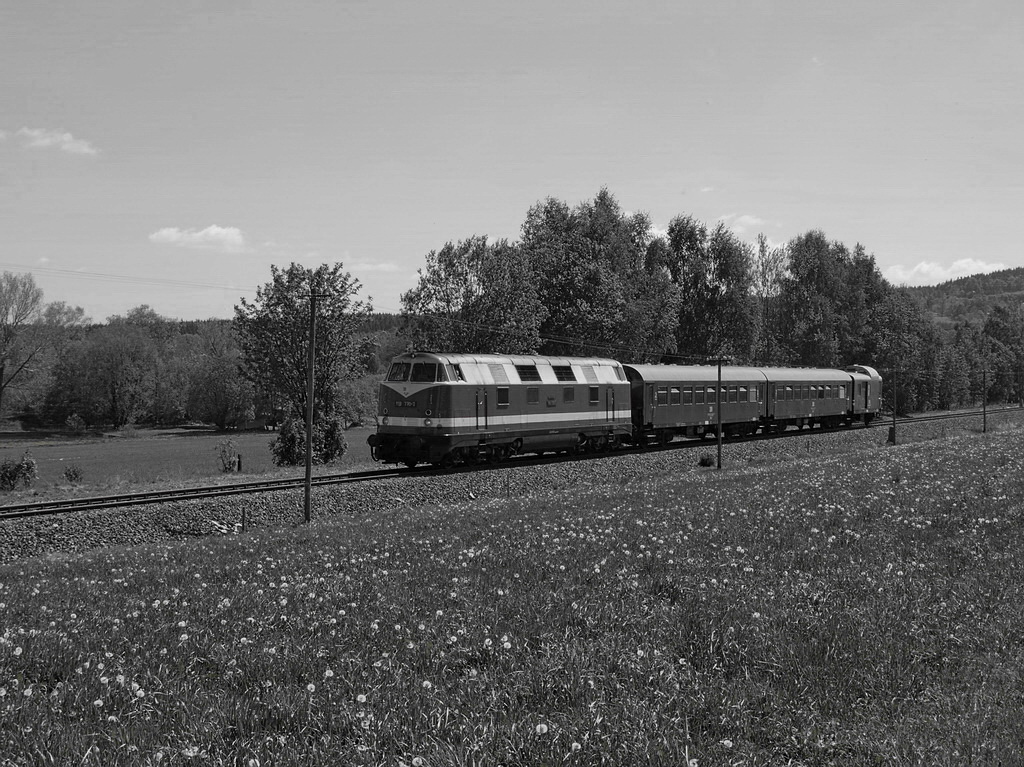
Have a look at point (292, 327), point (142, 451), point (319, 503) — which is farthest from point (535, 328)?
point (142, 451)

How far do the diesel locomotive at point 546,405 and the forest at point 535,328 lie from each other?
13995 mm

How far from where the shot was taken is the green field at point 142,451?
61.8 meters

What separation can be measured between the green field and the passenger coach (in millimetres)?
16259

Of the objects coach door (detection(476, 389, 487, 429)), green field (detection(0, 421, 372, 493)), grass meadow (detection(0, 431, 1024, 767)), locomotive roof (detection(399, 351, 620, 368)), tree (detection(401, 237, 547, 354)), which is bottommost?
green field (detection(0, 421, 372, 493))

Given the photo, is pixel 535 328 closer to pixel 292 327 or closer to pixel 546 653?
pixel 292 327

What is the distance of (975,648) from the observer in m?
8.02

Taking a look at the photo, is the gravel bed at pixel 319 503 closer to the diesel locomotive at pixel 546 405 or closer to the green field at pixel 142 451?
the diesel locomotive at pixel 546 405

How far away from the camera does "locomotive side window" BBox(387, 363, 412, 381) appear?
34.3 m

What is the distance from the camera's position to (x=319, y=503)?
28.4 meters

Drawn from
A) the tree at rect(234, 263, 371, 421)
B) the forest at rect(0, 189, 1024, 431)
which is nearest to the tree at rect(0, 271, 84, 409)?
the forest at rect(0, 189, 1024, 431)

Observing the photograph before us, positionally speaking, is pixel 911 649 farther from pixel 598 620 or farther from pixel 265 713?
pixel 265 713

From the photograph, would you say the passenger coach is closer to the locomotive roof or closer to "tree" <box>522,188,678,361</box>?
the locomotive roof

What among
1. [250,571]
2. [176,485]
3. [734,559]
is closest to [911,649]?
[734,559]

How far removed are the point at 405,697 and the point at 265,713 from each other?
3.49ft
